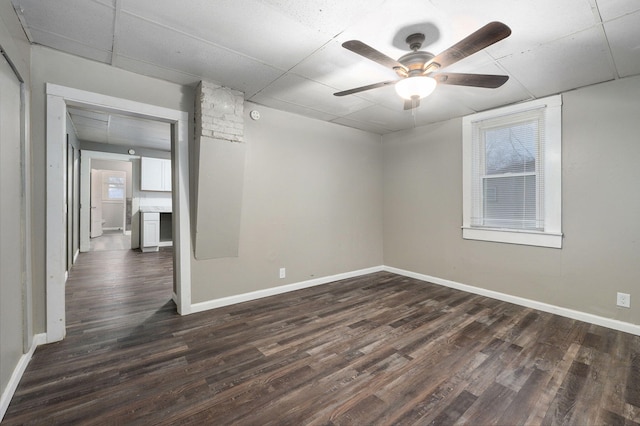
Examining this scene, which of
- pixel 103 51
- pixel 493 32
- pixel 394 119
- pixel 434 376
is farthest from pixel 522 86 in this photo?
pixel 103 51

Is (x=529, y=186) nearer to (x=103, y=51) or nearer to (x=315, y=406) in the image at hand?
(x=315, y=406)

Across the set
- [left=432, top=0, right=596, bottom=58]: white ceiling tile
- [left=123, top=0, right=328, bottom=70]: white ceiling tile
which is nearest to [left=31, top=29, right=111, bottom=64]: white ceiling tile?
[left=123, top=0, right=328, bottom=70]: white ceiling tile

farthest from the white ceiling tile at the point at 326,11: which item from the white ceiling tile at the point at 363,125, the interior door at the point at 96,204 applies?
the interior door at the point at 96,204

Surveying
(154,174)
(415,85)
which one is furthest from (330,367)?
(154,174)

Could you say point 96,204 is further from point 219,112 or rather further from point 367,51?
point 367,51

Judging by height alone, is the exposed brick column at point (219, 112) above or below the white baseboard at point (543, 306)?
above

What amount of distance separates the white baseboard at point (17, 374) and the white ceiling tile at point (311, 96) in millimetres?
3075

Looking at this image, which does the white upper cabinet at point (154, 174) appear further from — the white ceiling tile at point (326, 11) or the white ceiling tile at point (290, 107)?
the white ceiling tile at point (326, 11)

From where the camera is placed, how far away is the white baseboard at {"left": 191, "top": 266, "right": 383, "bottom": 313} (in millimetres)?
3198

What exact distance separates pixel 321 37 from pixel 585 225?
10.7ft

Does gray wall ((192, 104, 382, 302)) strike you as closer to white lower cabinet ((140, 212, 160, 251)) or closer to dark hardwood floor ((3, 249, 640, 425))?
dark hardwood floor ((3, 249, 640, 425))

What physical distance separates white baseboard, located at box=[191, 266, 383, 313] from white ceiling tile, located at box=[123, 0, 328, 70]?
8.59 ft

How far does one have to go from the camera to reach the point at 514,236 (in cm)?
348

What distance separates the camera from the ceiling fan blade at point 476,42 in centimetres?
154
